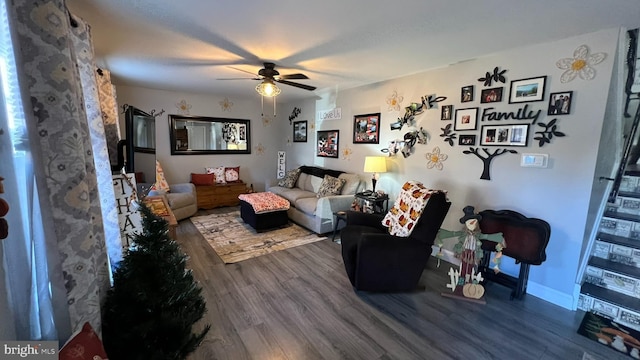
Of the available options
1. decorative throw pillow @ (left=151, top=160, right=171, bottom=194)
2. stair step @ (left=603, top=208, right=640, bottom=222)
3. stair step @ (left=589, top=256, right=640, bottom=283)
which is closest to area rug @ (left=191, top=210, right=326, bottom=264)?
decorative throw pillow @ (left=151, top=160, right=171, bottom=194)

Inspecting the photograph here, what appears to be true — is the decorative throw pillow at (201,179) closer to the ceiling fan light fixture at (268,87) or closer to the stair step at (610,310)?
the ceiling fan light fixture at (268,87)

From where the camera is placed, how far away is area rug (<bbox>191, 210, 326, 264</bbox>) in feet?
10.5

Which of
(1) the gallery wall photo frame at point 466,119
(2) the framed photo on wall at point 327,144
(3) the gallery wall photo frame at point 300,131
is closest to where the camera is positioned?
(1) the gallery wall photo frame at point 466,119

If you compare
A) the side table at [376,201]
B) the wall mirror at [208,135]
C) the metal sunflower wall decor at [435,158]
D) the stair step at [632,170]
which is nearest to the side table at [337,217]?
the side table at [376,201]

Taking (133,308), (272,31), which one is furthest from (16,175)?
(272,31)

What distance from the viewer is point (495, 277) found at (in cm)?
255

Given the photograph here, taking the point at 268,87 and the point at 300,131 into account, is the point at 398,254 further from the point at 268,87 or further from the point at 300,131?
the point at 300,131

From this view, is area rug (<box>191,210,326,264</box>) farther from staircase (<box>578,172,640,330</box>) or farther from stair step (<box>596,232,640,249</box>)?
stair step (<box>596,232,640,249</box>)

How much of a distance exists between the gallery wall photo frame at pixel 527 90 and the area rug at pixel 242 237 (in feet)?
9.08

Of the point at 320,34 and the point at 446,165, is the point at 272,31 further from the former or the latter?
the point at 446,165

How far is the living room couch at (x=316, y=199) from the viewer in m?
3.71

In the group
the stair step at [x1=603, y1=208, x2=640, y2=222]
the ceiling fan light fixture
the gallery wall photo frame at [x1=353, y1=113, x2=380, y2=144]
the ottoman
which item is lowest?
the ottoman

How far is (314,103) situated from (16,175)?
15.0 ft

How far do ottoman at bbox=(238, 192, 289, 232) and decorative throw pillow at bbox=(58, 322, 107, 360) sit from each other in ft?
9.31
